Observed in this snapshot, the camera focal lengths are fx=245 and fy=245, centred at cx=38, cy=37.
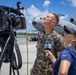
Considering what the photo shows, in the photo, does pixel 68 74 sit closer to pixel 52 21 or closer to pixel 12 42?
pixel 12 42

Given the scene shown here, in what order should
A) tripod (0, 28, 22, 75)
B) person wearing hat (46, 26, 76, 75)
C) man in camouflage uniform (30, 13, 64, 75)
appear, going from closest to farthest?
person wearing hat (46, 26, 76, 75), tripod (0, 28, 22, 75), man in camouflage uniform (30, 13, 64, 75)

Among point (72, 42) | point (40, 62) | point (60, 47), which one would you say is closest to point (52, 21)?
point (60, 47)

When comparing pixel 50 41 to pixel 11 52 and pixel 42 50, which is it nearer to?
pixel 42 50

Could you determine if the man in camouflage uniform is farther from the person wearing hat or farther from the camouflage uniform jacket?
the person wearing hat

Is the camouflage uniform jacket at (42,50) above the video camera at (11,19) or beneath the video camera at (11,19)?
beneath

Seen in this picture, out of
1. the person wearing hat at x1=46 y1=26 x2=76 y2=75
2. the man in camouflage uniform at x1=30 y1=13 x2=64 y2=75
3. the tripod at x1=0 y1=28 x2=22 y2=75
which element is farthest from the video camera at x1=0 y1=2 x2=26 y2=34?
the person wearing hat at x1=46 y1=26 x2=76 y2=75

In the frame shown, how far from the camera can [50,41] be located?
3846 millimetres

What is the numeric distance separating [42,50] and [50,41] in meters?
0.22

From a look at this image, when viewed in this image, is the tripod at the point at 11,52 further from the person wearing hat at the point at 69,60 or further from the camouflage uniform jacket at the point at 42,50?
the person wearing hat at the point at 69,60

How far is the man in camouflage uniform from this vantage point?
3844 mm

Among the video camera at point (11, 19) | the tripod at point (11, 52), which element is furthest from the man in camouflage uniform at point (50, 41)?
the tripod at point (11, 52)

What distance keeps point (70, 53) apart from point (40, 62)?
149cm

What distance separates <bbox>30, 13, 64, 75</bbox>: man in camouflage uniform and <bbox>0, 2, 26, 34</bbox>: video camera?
0.39 meters

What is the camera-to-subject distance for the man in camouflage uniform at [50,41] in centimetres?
384
